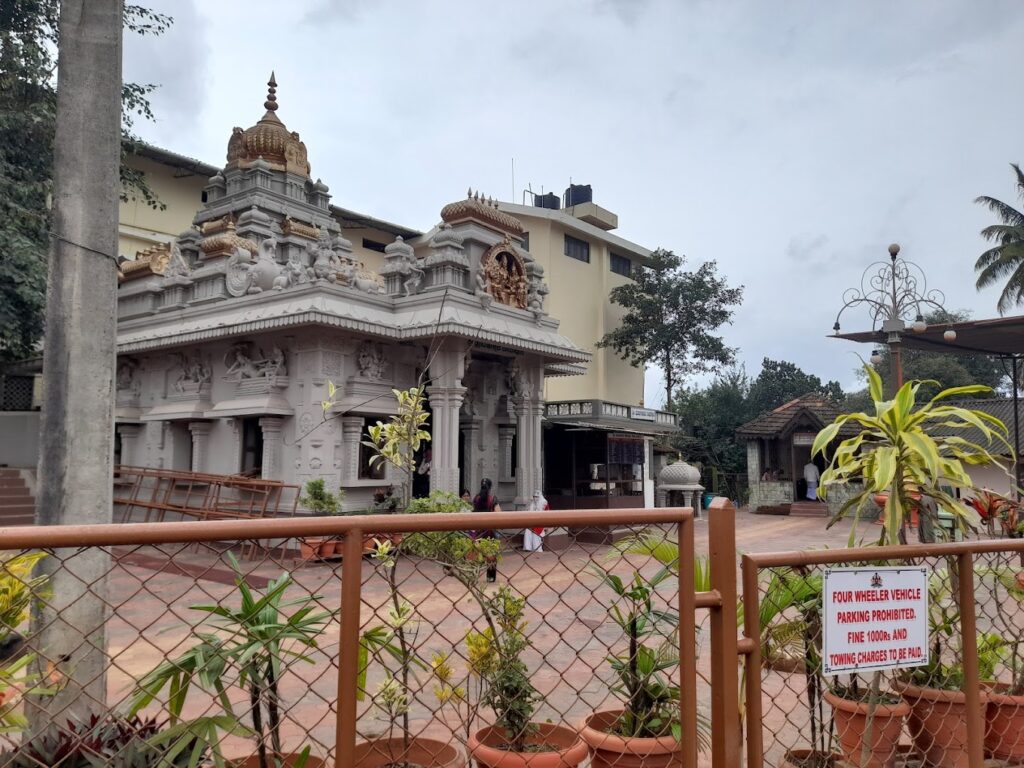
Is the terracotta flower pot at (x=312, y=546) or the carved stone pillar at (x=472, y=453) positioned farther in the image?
the carved stone pillar at (x=472, y=453)

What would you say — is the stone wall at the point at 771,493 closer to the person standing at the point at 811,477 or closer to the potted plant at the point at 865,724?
the person standing at the point at 811,477

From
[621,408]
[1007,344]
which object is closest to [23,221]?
[621,408]

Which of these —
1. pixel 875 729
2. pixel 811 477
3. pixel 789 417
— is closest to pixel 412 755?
pixel 875 729

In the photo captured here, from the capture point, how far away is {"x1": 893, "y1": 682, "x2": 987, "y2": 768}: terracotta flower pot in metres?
3.14

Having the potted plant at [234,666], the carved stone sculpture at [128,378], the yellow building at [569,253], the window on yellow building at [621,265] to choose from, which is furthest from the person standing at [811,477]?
the potted plant at [234,666]

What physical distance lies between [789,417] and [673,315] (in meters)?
6.24

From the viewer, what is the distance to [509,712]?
2850 mm

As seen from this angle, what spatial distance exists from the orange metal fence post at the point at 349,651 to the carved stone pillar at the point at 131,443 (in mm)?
15437

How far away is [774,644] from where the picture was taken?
315 cm

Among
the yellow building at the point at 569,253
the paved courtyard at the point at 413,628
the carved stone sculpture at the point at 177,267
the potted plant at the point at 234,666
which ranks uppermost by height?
the yellow building at the point at 569,253

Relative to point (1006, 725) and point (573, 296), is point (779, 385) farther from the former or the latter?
point (1006, 725)

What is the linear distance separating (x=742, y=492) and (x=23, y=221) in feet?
73.8

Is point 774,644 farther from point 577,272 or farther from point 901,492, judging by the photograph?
point 577,272

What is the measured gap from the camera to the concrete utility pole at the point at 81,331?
2.78m
